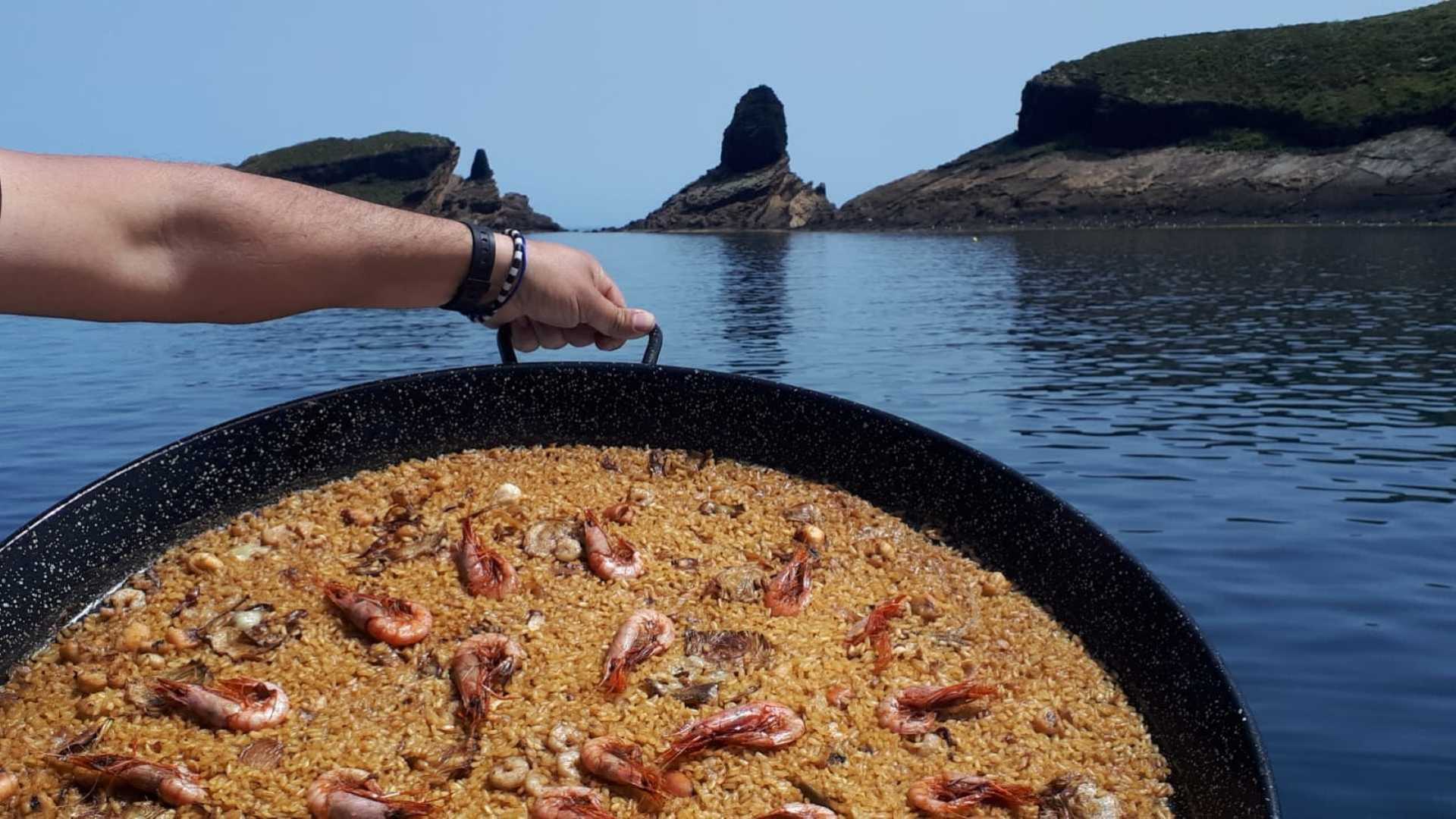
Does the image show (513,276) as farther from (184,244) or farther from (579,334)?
(184,244)

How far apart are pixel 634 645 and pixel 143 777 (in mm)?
895

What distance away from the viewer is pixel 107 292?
156 centimetres

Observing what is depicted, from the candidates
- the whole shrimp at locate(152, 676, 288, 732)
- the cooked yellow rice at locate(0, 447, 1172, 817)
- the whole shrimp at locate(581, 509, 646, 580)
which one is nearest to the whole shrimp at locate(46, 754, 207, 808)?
the cooked yellow rice at locate(0, 447, 1172, 817)

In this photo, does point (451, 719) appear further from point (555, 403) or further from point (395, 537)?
point (555, 403)

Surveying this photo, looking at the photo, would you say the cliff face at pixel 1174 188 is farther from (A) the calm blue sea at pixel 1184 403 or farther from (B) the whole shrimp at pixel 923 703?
(B) the whole shrimp at pixel 923 703

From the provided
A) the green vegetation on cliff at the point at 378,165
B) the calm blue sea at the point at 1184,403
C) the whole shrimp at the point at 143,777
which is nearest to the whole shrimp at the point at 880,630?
the whole shrimp at the point at 143,777

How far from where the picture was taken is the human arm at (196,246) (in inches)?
56.3

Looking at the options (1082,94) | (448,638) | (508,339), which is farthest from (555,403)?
(1082,94)

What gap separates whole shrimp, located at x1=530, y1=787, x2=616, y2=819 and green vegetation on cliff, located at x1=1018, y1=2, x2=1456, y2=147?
8233 centimetres

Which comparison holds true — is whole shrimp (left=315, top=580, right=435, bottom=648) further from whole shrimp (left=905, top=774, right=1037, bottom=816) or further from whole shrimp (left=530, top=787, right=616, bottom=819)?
whole shrimp (left=905, top=774, right=1037, bottom=816)

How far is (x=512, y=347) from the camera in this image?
2.66 meters

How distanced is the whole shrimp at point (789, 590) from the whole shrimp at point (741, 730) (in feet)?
1.18

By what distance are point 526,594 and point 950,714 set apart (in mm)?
983

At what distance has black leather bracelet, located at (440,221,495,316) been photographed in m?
2.23
